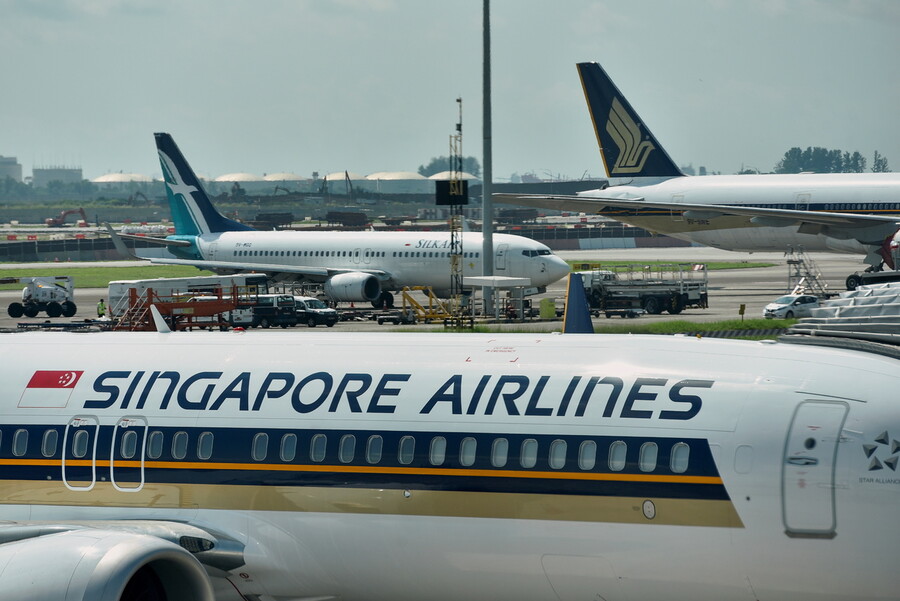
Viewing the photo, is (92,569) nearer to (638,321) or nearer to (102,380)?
(102,380)

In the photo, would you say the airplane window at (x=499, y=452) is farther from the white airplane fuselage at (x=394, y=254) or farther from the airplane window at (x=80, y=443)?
the white airplane fuselage at (x=394, y=254)

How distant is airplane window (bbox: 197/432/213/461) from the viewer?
14312 mm

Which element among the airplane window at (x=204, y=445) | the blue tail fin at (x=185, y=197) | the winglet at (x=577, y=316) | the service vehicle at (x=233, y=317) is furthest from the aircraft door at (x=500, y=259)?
the airplane window at (x=204, y=445)

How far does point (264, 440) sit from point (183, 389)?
150 cm

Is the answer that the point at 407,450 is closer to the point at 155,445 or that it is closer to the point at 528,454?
the point at 528,454

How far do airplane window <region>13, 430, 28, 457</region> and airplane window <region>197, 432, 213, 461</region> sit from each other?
2.53m

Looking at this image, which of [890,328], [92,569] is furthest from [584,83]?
[92,569]

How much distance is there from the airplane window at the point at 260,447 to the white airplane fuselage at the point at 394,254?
46.7m

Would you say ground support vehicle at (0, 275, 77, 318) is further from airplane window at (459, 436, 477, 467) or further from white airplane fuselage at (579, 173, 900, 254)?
airplane window at (459, 436, 477, 467)

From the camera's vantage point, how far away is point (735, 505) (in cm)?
1189

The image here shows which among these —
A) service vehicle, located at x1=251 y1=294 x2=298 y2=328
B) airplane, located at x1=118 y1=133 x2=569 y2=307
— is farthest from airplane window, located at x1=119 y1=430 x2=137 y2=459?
airplane, located at x1=118 y1=133 x2=569 y2=307

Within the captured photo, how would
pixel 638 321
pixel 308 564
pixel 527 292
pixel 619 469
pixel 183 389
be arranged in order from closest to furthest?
1. pixel 619 469
2. pixel 308 564
3. pixel 183 389
4. pixel 638 321
5. pixel 527 292

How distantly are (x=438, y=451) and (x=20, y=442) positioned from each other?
5772 millimetres

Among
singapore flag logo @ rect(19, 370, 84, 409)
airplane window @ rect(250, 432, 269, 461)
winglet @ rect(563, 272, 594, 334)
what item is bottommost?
airplane window @ rect(250, 432, 269, 461)
